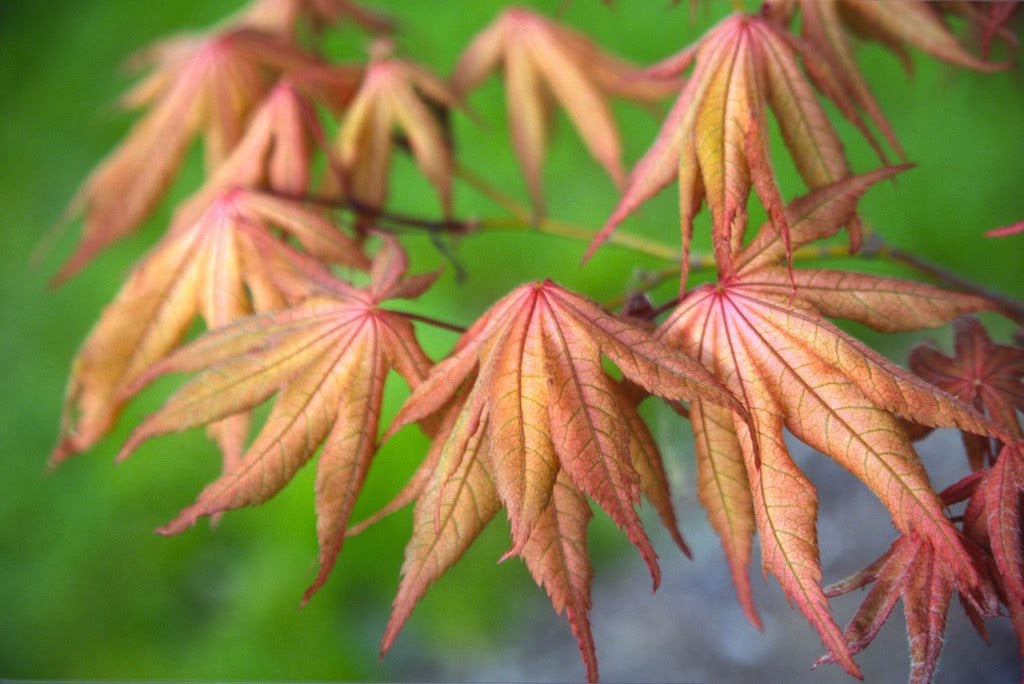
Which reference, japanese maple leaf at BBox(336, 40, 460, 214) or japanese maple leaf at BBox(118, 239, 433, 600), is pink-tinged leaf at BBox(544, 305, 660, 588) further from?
japanese maple leaf at BBox(336, 40, 460, 214)

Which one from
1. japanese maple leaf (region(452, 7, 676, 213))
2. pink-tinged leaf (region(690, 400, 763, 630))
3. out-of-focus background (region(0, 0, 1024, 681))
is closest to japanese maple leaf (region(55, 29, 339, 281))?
japanese maple leaf (region(452, 7, 676, 213))

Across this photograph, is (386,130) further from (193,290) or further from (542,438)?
(542,438)

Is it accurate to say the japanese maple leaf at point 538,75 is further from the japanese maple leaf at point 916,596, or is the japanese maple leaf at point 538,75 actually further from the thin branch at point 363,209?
the japanese maple leaf at point 916,596

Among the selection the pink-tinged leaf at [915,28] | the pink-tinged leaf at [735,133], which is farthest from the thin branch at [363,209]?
the pink-tinged leaf at [915,28]

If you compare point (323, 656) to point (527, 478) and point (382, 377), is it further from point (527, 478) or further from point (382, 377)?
point (527, 478)

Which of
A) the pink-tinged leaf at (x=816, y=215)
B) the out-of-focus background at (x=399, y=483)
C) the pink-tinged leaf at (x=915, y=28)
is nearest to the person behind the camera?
the pink-tinged leaf at (x=816, y=215)

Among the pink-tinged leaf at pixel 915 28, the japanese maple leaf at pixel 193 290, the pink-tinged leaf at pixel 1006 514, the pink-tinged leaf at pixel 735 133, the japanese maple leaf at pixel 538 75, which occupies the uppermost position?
the pink-tinged leaf at pixel 915 28
